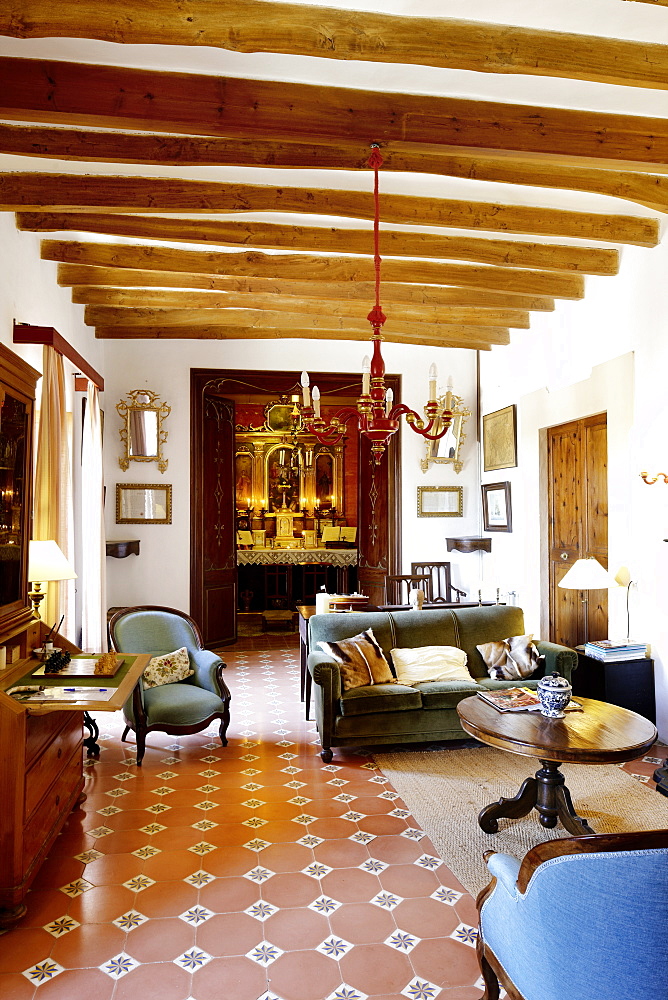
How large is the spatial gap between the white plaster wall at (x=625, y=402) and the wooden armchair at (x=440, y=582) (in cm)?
126

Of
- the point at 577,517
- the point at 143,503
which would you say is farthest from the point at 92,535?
the point at 577,517

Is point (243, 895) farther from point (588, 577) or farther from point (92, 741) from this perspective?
point (588, 577)

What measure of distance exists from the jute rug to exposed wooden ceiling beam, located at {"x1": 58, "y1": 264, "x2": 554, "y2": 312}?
13.0 feet

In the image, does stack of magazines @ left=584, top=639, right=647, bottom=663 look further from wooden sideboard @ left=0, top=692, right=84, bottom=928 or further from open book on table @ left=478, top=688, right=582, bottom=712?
wooden sideboard @ left=0, top=692, right=84, bottom=928

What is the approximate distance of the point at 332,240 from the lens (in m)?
5.36

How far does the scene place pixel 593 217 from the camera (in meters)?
4.91

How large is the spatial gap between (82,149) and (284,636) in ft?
23.2

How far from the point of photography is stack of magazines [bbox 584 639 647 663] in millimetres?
4969

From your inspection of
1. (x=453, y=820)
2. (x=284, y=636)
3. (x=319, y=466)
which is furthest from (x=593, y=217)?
(x=319, y=466)

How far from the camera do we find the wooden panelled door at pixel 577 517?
19.6ft

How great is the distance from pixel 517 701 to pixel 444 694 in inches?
39.3

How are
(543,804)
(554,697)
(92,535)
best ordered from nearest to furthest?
(554,697) → (543,804) → (92,535)

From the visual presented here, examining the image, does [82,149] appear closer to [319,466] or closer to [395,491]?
[395,491]

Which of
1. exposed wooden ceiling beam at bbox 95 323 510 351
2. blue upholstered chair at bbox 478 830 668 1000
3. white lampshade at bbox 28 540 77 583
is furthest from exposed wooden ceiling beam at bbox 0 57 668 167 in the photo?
exposed wooden ceiling beam at bbox 95 323 510 351
